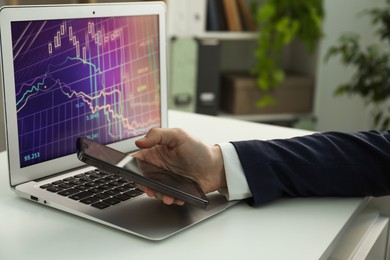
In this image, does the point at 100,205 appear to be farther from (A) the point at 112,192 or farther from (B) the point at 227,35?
(B) the point at 227,35

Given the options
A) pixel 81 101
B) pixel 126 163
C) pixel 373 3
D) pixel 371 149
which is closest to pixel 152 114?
pixel 81 101

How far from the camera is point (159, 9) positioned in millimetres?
1055

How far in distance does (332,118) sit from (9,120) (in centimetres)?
258

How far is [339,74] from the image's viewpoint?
10.0 ft

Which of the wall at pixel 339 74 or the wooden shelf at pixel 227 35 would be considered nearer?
the wooden shelf at pixel 227 35

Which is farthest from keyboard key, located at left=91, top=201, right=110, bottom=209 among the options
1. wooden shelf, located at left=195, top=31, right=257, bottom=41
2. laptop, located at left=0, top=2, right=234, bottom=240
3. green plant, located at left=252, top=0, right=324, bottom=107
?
green plant, located at left=252, top=0, right=324, bottom=107

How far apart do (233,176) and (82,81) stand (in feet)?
0.99

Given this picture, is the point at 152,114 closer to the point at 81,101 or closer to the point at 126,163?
the point at 81,101

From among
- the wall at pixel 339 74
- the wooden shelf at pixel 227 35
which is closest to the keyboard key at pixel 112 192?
the wooden shelf at pixel 227 35

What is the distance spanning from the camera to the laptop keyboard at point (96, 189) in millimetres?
833

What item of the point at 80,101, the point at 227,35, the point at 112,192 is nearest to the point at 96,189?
the point at 112,192

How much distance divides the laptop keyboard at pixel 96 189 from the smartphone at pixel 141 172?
63mm

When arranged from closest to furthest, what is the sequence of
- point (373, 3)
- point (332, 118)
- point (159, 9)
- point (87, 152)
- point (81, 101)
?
point (87, 152) < point (81, 101) < point (159, 9) < point (373, 3) < point (332, 118)

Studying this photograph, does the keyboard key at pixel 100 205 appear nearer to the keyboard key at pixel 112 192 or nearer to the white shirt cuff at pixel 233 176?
the keyboard key at pixel 112 192
